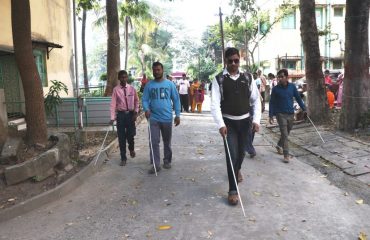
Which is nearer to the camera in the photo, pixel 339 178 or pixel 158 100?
pixel 339 178

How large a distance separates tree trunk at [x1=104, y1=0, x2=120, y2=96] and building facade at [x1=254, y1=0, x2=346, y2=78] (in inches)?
791

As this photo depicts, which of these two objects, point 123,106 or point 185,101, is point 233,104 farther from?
point 185,101

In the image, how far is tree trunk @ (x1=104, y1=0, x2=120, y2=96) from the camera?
48.6 ft

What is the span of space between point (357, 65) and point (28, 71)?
7.51 metres

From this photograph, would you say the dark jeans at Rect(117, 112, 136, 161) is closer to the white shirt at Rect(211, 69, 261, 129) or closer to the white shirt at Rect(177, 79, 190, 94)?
the white shirt at Rect(211, 69, 261, 129)

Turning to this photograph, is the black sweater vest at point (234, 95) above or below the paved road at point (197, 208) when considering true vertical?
above

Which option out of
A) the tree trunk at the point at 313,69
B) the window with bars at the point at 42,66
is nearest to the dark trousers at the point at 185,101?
the window with bars at the point at 42,66

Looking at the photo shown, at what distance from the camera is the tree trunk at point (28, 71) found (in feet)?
23.3

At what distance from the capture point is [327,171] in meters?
7.63

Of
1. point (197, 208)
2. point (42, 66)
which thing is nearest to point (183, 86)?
point (42, 66)

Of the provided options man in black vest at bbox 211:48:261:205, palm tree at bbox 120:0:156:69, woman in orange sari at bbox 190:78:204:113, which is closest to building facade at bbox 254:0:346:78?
palm tree at bbox 120:0:156:69

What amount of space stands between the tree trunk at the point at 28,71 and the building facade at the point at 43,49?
3.28 meters

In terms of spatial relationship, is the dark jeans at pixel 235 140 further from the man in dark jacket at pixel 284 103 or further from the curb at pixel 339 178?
the man in dark jacket at pixel 284 103

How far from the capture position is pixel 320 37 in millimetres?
33938
